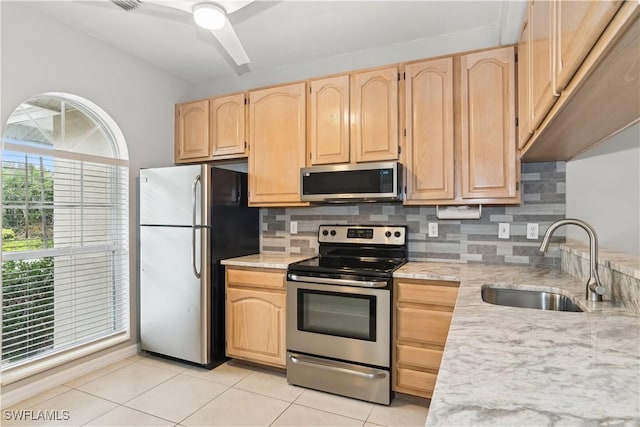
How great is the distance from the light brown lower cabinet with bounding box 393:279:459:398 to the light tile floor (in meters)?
0.20

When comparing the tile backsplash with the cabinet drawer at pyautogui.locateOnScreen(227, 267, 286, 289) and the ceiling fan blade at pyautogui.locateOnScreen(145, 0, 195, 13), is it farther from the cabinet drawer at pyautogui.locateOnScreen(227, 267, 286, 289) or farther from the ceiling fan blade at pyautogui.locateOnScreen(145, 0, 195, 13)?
the ceiling fan blade at pyautogui.locateOnScreen(145, 0, 195, 13)

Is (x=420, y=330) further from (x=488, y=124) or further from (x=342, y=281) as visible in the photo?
(x=488, y=124)

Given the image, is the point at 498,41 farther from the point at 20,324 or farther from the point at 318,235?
the point at 20,324

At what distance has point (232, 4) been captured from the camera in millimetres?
1576

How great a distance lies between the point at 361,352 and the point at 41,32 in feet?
10.2

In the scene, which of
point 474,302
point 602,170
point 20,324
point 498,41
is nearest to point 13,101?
point 20,324

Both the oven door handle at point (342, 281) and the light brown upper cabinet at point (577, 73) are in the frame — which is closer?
the light brown upper cabinet at point (577, 73)

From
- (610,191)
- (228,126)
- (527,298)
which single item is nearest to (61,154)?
(228,126)

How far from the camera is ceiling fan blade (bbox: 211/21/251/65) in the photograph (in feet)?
5.65

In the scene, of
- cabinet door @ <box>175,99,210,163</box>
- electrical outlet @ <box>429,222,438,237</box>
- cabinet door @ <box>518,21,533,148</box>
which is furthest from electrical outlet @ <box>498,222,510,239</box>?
cabinet door @ <box>175,99,210,163</box>

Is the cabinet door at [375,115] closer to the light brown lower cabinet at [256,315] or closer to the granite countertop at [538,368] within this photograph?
the light brown lower cabinet at [256,315]

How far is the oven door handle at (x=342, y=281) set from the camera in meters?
2.20

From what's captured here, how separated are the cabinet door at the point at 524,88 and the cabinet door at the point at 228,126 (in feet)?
6.93

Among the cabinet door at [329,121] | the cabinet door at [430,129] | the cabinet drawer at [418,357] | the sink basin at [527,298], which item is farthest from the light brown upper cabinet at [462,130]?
the cabinet drawer at [418,357]
